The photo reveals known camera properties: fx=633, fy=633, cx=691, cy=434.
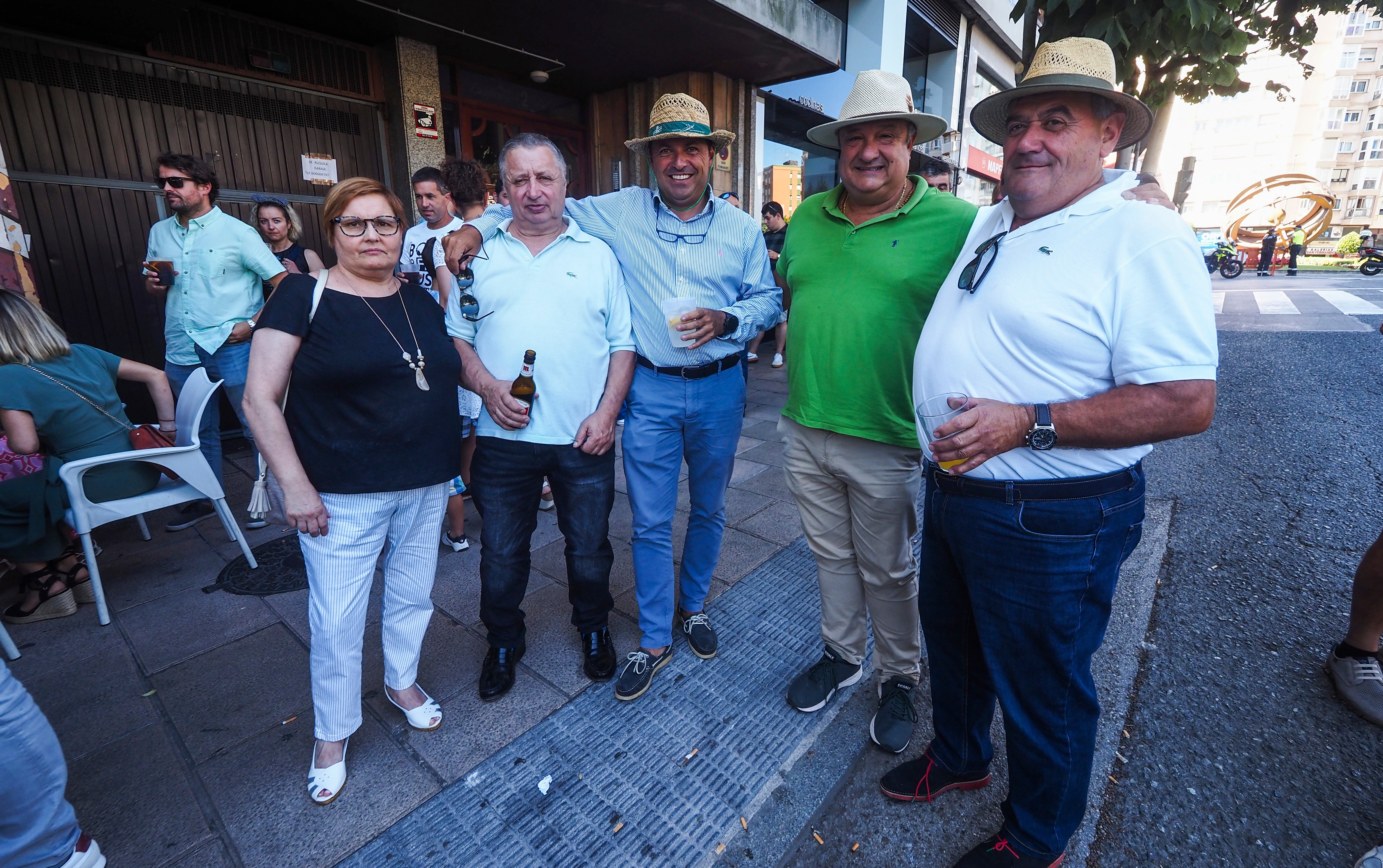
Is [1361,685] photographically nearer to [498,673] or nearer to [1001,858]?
[1001,858]

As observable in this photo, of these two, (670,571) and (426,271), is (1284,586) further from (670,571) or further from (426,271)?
(426,271)

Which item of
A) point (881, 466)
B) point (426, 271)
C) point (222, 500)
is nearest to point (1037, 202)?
point (881, 466)

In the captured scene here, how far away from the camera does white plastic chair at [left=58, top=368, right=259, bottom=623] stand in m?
3.02

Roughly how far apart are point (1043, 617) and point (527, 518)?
1.82 metres

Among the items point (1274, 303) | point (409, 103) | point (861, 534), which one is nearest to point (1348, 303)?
point (1274, 303)

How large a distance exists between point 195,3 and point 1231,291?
22276 millimetres

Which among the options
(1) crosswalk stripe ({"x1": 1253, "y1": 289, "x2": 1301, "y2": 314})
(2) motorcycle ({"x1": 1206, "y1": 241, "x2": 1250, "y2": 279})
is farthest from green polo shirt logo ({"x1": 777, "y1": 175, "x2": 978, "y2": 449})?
(2) motorcycle ({"x1": 1206, "y1": 241, "x2": 1250, "y2": 279})

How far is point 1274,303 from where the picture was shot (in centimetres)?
1407

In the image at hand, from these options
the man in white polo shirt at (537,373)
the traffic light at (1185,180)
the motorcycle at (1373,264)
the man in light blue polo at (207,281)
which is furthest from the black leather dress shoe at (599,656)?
the motorcycle at (1373,264)

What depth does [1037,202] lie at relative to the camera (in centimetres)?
166

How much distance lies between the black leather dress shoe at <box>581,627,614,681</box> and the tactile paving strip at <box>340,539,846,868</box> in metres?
0.06

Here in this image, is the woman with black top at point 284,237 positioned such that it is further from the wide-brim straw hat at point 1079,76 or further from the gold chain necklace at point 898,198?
the wide-brim straw hat at point 1079,76

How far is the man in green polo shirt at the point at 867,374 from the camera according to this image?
2.11 m

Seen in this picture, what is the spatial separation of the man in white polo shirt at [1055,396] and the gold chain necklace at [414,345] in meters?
1.60
